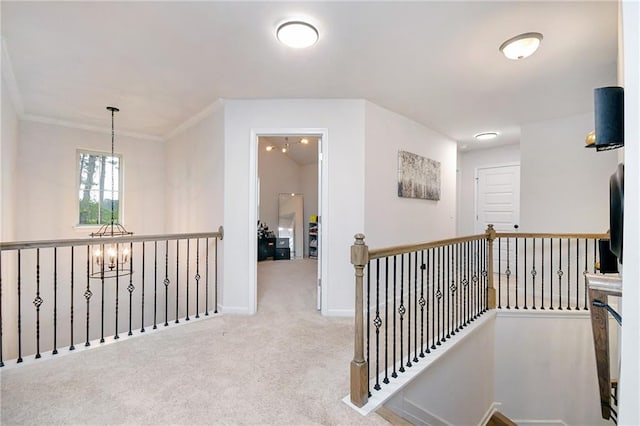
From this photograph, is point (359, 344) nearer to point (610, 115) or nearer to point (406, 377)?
point (406, 377)

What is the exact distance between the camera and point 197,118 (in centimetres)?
379

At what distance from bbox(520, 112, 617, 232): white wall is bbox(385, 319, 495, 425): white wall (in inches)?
73.0

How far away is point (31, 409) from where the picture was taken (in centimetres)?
161

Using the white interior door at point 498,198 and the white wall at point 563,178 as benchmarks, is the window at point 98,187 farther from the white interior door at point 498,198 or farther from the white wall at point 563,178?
the white interior door at point 498,198

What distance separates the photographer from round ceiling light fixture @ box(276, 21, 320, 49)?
6.37ft

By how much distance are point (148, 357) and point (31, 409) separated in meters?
A: 0.67

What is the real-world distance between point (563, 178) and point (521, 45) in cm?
263

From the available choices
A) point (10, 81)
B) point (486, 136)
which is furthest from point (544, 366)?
point (10, 81)

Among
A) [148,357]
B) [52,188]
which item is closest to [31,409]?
[148,357]

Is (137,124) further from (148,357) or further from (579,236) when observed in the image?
(579,236)

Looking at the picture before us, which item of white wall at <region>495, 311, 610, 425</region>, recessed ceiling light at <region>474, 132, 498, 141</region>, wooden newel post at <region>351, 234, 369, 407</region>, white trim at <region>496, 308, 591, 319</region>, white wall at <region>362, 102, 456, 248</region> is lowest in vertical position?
white wall at <region>495, 311, 610, 425</region>

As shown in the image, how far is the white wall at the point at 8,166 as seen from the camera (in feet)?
9.50

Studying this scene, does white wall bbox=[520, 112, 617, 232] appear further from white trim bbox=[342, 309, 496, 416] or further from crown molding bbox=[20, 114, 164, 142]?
crown molding bbox=[20, 114, 164, 142]

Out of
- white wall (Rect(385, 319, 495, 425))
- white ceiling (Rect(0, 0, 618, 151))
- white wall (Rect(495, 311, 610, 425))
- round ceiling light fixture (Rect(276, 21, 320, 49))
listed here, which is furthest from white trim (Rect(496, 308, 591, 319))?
round ceiling light fixture (Rect(276, 21, 320, 49))
